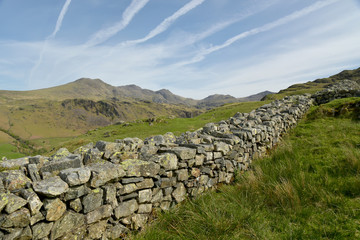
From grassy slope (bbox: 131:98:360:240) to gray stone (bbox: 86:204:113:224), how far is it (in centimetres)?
63

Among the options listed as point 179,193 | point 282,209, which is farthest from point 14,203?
point 282,209

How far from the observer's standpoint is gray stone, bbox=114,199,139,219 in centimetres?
338

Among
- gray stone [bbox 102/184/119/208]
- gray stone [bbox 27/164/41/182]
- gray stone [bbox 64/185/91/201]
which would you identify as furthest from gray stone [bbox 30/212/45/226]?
gray stone [bbox 102/184/119/208]

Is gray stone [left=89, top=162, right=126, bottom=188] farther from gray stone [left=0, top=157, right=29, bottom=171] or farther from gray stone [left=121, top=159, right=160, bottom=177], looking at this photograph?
gray stone [left=0, top=157, right=29, bottom=171]

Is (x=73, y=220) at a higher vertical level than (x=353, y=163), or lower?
higher

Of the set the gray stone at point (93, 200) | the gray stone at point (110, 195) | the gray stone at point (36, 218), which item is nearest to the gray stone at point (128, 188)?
the gray stone at point (110, 195)

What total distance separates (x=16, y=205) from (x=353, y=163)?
7.53m

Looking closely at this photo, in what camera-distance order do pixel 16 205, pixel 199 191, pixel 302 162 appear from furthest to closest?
pixel 302 162 → pixel 199 191 → pixel 16 205

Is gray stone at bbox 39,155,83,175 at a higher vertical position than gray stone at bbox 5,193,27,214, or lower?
higher

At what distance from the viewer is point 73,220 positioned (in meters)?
2.86

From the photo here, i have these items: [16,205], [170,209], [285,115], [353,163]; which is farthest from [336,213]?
[285,115]

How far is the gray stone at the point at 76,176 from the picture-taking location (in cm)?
284

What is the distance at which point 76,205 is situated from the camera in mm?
2916

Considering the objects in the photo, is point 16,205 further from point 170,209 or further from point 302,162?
point 302,162
